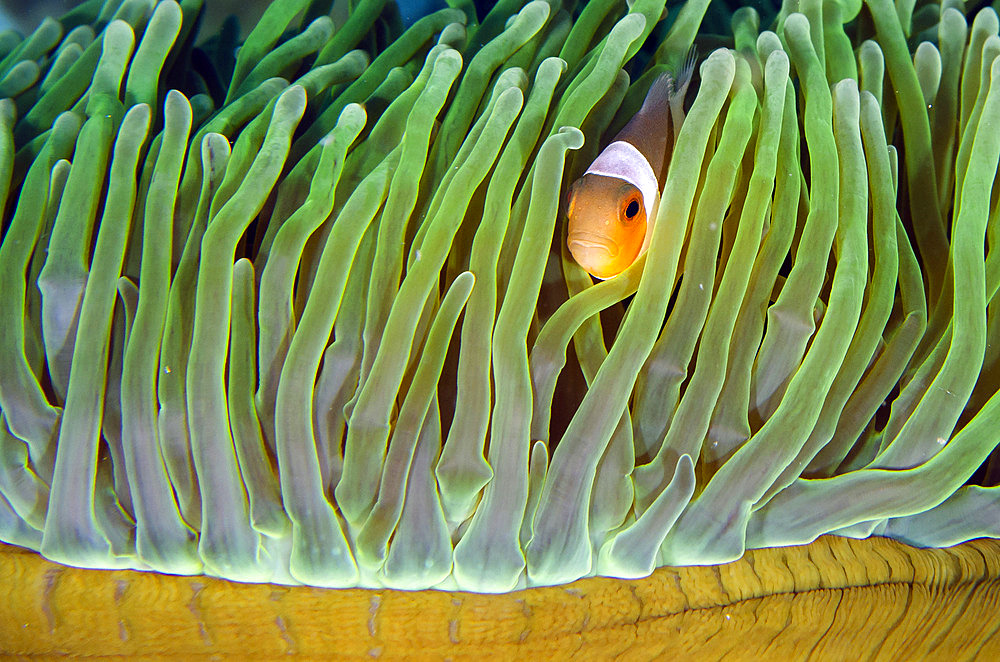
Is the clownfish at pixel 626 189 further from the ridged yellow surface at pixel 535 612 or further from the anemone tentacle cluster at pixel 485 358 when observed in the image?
the ridged yellow surface at pixel 535 612

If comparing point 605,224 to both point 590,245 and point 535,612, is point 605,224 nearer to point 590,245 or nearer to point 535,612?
point 590,245

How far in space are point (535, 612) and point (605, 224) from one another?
1.39 ft

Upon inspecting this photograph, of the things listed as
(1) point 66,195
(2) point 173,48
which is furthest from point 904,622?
(2) point 173,48

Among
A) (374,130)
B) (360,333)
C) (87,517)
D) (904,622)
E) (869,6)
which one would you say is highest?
(869,6)

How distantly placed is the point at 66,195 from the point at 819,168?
85cm

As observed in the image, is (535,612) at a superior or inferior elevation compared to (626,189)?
inferior

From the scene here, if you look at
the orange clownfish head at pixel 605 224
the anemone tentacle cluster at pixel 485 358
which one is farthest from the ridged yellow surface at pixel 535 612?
the orange clownfish head at pixel 605 224

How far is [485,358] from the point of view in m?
0.73

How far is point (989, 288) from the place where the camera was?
83cm

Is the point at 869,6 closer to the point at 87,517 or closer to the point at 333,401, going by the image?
the point at 333,401

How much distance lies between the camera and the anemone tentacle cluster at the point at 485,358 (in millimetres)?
748

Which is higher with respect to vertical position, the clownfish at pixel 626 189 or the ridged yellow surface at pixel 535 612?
the clownfish at pixel 626 189

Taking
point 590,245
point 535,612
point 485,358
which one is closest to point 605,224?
point 590,245

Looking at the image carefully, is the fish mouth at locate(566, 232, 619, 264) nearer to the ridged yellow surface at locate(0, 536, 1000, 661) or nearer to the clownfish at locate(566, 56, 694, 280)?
the clownfish at locate(566, 56, 694, 280)
